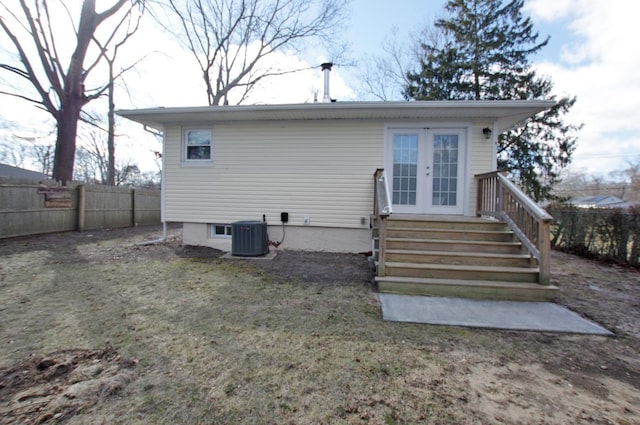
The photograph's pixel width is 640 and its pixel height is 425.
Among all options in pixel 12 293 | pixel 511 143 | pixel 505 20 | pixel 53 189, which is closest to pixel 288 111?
pixel 12 293

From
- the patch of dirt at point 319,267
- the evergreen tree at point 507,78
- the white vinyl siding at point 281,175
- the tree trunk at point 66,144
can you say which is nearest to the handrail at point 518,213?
the white vinyl siding at point 281,175

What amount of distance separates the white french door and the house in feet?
0.07

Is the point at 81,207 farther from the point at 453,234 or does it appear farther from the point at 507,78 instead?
the point at 507,78

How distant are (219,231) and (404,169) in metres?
4.60

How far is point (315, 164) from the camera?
260 inches

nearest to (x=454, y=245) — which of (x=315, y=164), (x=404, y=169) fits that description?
(x=404, y=169)

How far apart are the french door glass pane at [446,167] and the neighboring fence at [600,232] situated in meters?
3.38

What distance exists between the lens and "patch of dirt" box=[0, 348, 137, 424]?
1.75 metres

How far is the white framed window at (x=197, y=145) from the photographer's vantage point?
23.0 feet

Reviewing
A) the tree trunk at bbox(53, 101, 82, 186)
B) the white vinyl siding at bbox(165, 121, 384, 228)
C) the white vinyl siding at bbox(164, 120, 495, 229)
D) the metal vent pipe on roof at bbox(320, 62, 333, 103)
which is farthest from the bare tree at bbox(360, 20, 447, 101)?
the tree trunk at bbox(53, 101, 82, 186)

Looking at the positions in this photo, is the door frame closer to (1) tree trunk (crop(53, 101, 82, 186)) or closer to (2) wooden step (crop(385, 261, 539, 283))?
(2) wooden step (crop(385, 261, 539, 283))

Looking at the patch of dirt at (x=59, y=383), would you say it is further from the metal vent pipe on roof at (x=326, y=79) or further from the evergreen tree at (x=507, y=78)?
the evergreen tree at (x=507, y=78)

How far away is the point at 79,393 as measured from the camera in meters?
1.91

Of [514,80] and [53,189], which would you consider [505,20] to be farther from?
[53,189]
